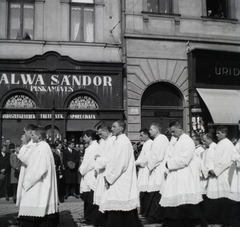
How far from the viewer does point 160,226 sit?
756cm

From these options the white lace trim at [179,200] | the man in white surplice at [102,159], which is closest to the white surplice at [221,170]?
the white lace trim at [179,200]

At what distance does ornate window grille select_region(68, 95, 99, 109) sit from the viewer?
14844 mm

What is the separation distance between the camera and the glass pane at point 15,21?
14938 millimetres

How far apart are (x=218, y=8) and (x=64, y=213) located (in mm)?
12283

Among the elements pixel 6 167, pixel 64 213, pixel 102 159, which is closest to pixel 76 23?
pixel 6 167

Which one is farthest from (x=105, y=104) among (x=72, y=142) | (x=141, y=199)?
(x=141, y=199)

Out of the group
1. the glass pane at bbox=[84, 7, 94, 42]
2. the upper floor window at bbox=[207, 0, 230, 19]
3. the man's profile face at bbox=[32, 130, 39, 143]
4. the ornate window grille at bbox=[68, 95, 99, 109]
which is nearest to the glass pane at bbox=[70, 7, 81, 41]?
the glass pane at bbox=[84, 7, 94, 42]

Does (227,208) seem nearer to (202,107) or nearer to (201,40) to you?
(202,107)

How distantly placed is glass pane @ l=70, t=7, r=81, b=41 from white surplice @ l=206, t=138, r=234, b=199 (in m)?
9.27

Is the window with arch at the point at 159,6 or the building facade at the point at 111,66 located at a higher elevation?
the window with arch at the point at 159,6

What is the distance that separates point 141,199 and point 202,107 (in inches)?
291

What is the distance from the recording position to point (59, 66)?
14.6 m

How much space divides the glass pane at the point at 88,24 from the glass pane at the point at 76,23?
259 millimetres

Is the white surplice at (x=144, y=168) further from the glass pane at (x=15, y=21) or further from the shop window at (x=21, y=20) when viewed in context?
the glass pane at (x=15, y=21)
